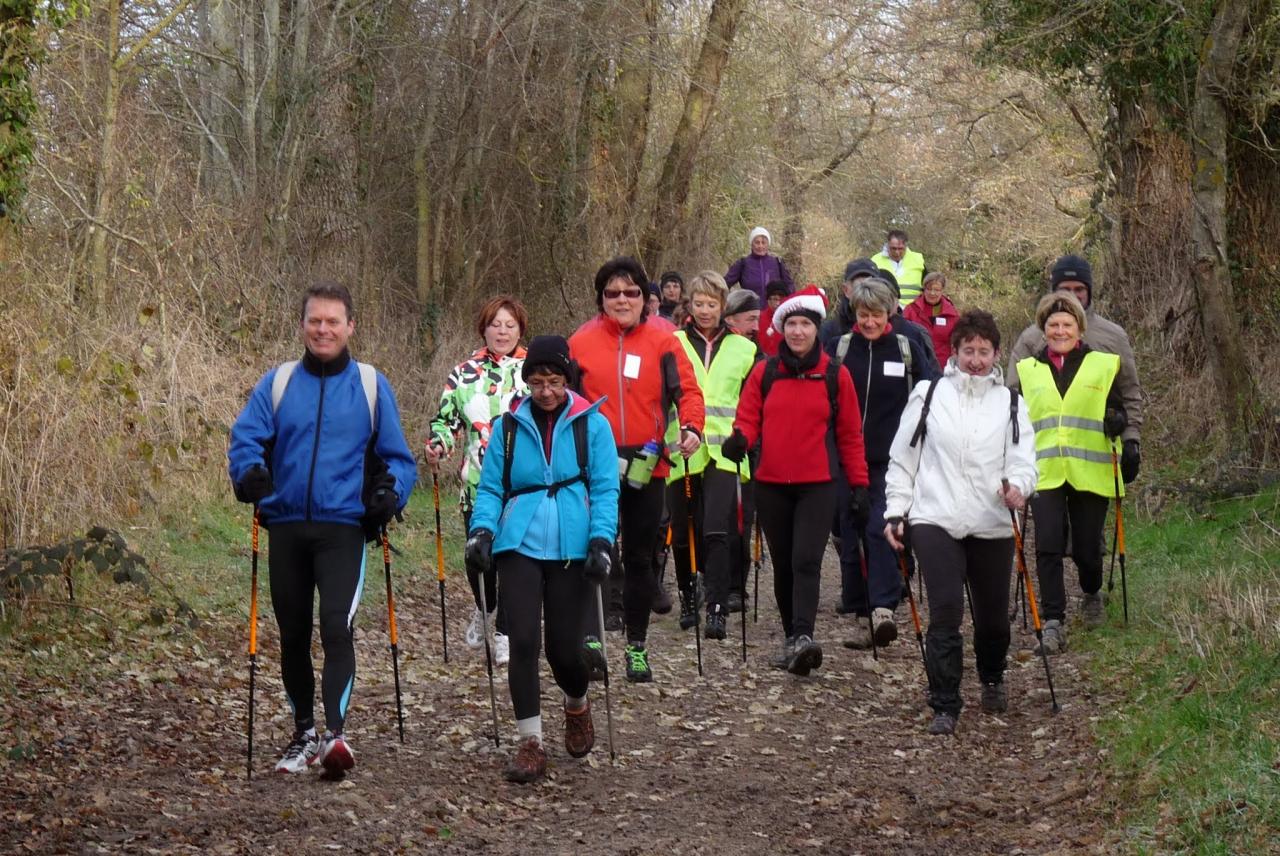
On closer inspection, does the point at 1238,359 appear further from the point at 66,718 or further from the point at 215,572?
the point at 66,718

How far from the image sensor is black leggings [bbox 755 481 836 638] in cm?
936

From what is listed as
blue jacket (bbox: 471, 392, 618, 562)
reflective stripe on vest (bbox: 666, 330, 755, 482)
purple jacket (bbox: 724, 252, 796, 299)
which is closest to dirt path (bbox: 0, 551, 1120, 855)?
blue jacket (bbox: 471, 392, 618, 562)

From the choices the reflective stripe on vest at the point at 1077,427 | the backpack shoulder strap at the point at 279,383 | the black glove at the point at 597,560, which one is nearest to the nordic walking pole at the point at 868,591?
the reflective stripe on vest at the point at 1077,427

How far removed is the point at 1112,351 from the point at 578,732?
4928 millimetres

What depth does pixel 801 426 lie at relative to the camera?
9430 millimetres

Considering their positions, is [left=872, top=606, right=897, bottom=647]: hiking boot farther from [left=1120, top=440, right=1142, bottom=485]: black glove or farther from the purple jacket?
the purple jacket

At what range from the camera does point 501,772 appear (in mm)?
7543

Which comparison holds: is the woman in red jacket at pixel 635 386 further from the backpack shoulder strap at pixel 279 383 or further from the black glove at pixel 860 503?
the backpack shoulder strap at pixel 279 383

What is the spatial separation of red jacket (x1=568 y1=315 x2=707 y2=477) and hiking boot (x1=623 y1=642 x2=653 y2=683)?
1048 millimetres

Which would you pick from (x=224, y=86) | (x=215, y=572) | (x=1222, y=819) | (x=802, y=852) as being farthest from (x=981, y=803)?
(x=224, y=86)

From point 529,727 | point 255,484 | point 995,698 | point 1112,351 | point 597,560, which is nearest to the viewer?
point 255,484

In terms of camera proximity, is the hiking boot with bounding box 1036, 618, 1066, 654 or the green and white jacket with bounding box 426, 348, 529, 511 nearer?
the green and white jacket with bounding box 426, 348, 529, 511

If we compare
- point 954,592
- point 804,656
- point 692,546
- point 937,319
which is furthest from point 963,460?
point 937,319

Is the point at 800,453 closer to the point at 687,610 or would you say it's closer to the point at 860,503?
the point at 860,503
